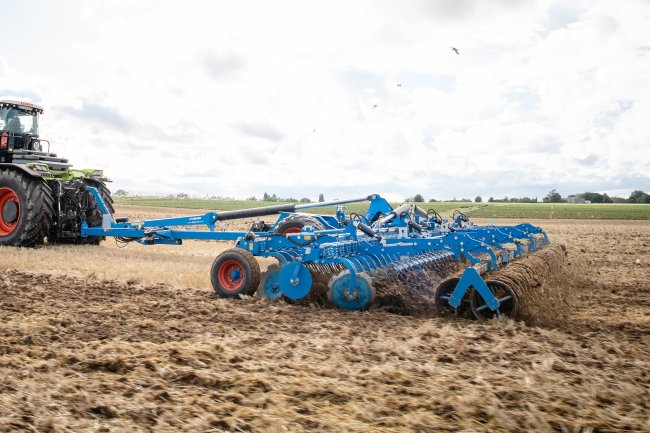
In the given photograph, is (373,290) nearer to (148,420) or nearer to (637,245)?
(148,420)

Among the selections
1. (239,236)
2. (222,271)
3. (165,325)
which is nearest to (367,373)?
(165,325)

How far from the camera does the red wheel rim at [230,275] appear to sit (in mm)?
7031

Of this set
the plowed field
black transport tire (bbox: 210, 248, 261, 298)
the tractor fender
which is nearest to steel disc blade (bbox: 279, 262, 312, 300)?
the plowed field

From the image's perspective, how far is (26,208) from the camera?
11219mm

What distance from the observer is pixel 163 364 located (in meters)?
4.08

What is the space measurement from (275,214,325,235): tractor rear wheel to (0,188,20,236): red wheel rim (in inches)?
238

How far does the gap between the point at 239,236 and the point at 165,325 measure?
2403mm

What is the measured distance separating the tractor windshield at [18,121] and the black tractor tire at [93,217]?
199 centimetres

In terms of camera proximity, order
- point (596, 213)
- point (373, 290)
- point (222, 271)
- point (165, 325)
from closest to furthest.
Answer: point (165, 325)
point (373, 290)
point (222, 271)
point (596, 213)

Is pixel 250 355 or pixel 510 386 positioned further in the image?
pixel 250 355

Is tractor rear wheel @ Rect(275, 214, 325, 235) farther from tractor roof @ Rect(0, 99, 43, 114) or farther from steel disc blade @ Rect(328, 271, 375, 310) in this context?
tractor roof @ Rect(0, 99, 43, 114)

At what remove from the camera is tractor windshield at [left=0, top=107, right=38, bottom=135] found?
499 inches

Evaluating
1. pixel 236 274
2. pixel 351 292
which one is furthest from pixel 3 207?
pixel 351 292

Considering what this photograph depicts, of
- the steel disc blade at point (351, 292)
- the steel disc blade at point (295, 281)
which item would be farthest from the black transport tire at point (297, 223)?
the steel disc blade at point (351, 292)
